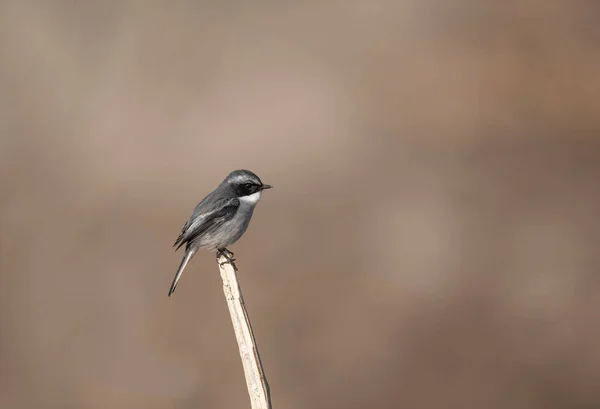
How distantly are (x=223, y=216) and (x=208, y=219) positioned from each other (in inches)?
8.5

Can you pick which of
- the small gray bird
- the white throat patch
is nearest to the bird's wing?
the small gray bird

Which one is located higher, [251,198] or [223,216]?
[251,198]

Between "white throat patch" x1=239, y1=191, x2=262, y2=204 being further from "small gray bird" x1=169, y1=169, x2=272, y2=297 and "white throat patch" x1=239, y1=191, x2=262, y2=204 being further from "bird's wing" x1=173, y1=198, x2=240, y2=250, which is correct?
"bird's wing" x1=173, y1=198, x2=240, y2=250

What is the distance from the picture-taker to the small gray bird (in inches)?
404

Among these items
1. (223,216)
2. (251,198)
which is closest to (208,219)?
(223,216)

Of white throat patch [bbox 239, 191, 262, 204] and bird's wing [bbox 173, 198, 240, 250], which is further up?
white throat patch [bbox 239, 191, 262, 204]

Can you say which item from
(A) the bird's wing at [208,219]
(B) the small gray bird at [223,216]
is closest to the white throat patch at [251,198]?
(B) the small gray bird at [223,216]

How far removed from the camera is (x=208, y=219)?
10250mm

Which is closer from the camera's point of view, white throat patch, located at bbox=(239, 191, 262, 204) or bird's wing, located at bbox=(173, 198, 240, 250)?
bird's wing, located at bbox=(173, 198, 240, 250)

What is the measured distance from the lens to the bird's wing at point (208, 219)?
33.6 ft

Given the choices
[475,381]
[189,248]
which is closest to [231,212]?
[189,248]

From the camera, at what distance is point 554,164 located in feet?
65.8

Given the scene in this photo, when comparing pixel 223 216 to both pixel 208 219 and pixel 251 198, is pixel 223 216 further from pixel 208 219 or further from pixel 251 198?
pixel 251 198

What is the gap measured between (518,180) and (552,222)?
1379mm
